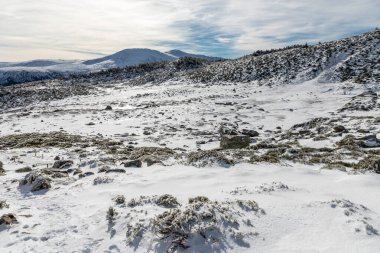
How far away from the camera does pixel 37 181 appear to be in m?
10.3

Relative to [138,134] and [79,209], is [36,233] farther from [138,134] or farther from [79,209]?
[138,134]

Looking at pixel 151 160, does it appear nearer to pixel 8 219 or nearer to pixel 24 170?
pixel 24 170

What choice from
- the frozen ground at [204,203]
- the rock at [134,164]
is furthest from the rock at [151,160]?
the rock at [134,164]

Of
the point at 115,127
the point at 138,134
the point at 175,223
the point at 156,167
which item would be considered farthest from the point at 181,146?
the point at 175,223

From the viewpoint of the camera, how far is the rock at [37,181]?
33.4ft

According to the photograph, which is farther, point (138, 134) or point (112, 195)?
point (138, 134)

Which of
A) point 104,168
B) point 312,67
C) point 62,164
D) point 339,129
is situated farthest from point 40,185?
point 312,67

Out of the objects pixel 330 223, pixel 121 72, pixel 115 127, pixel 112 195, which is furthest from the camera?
pixel 121 72

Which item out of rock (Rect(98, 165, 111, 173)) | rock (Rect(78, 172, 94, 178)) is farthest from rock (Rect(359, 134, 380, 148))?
rock (Rect(78, 172, 94, 178))

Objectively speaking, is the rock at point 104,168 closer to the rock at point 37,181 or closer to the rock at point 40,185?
the rock at point 37,181

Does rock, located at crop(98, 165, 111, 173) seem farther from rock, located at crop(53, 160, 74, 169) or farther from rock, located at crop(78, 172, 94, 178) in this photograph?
rock, located at crop(53, 160, 74, 169)

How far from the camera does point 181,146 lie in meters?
19.3

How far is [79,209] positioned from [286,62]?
53.9 meters

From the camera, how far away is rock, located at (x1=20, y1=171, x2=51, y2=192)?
10.2 m
